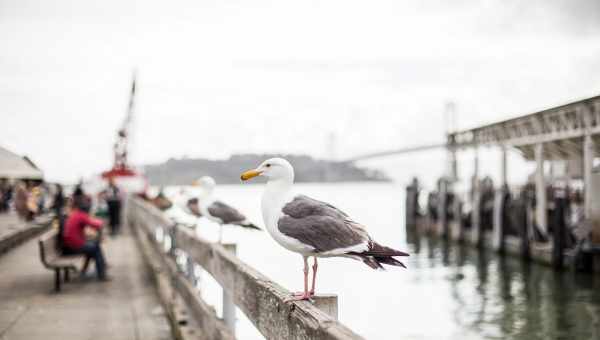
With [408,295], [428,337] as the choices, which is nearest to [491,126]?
[408,295]

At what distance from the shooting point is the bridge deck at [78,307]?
256 inches

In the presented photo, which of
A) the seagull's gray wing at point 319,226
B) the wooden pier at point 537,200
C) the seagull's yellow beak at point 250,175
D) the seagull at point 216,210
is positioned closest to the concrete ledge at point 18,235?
the seagull at point 216,210

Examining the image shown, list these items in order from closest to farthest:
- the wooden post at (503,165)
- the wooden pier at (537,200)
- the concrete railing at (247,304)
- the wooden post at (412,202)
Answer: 1. the concrete railing at (247,304)
2. the wooden pier at (537,200)
3. the wooden post at (503,165)
4. the wooden post at (412,202)

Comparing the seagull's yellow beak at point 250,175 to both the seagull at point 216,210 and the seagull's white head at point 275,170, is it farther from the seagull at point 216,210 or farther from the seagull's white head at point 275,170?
the seagull at point 216,210

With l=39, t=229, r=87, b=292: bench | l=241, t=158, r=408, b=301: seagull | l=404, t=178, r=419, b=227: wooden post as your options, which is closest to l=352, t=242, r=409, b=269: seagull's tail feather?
l=241, t=158, r=408, b=301: seagull

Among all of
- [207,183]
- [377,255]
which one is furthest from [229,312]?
[207,183]

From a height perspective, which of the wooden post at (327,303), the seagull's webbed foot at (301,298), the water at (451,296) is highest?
the seagull's webbed foot at (301,298)

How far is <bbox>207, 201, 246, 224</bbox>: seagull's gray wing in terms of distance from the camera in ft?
24.6

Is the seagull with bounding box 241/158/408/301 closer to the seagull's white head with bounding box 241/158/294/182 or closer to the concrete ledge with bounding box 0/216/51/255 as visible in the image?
the seagull's white head with bounding box 241/158/294/182

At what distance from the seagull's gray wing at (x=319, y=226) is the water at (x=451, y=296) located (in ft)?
16.0

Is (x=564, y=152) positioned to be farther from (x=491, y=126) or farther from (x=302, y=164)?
(x=302, y=164)

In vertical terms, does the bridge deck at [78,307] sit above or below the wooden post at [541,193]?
below

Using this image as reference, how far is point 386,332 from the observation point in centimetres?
1283

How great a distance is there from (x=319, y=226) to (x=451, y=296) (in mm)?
14076
